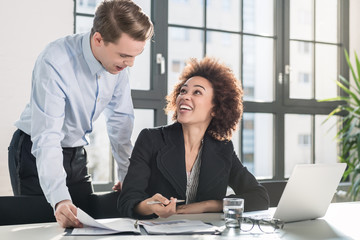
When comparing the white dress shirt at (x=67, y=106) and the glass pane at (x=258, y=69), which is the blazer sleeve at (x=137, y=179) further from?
the glass pane at (x=258, y=69)

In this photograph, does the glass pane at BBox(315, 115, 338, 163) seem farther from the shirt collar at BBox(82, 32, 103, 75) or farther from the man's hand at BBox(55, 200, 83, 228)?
the man's hand at BBox(55, 200, 83, 228)

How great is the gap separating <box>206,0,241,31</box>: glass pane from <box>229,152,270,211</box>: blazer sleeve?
6.20 ft

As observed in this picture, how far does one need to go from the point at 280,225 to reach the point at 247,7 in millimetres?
2901

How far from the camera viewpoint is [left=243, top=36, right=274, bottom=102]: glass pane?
4.05 m

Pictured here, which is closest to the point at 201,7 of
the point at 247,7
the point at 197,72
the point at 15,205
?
the point at 247,7

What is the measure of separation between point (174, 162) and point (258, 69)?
7.42 ft

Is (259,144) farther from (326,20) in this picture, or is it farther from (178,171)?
(178,171)

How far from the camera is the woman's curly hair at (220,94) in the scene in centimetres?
233

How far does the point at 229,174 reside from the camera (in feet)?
7.45

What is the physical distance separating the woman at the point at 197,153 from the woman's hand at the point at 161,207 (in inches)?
5.6

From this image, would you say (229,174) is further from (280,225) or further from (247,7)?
(247,7)

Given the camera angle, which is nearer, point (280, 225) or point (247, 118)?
point (280, 225)

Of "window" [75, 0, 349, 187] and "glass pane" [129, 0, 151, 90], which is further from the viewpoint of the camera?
"window" [75, 0, 349, 187]

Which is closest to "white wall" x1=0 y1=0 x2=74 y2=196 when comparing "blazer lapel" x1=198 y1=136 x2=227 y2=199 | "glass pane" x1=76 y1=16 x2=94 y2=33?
"glass pane" x1=76 y1=16 x2=94 y2=33
